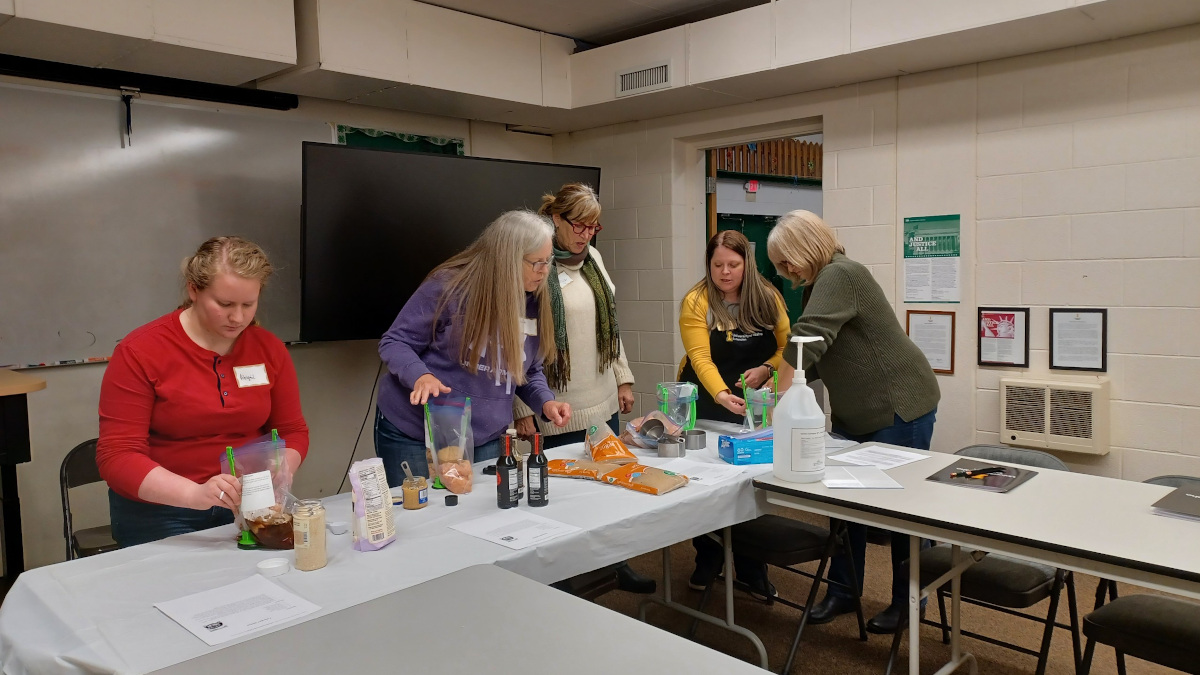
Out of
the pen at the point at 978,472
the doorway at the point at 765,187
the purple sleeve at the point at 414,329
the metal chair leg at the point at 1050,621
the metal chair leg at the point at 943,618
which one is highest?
the doorway at the point at 765,187

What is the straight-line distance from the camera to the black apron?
10.8 feet

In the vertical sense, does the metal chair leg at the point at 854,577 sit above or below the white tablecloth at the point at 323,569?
below

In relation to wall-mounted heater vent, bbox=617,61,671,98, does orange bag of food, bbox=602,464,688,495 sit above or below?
below

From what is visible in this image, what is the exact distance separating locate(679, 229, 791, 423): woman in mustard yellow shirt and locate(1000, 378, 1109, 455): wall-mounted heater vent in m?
1.12

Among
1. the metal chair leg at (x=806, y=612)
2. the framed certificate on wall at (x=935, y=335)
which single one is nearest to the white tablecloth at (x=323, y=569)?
the metal chair leg at (x=806, y=612)

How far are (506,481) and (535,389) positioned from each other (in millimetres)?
681

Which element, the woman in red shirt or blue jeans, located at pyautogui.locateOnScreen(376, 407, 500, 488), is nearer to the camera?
the woman in red shirt

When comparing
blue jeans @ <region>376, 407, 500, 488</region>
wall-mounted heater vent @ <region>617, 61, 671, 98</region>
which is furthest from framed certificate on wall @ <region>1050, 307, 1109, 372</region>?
blue jeans @ <region>376, 407, 500, 488</region>

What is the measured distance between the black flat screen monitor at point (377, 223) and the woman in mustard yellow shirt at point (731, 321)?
1.40 m

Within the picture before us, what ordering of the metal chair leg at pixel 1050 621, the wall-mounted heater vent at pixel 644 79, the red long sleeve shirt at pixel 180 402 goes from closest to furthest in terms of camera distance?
the red long sleeve shirt at pixel 180 402
the metal chair leg at pixel 1050 621
the wall-mounted heater vent at pixel 644 79

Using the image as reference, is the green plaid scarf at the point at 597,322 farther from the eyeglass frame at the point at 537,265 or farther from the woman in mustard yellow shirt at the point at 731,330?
the eyeglass frame at the point at 537,265

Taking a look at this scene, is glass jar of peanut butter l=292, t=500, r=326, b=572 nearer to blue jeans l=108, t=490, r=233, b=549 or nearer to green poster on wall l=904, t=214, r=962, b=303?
blue jeans l=108, t=490, r=233, b=549

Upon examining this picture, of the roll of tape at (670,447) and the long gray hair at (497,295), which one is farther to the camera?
the roll of tape at (670,447)

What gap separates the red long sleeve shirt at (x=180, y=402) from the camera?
179cm
